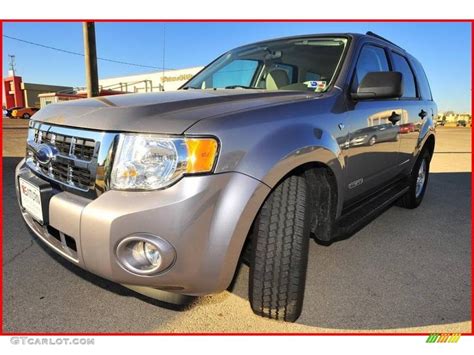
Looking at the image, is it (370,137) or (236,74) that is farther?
(236,74)

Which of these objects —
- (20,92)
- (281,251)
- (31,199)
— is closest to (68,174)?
(31,199)

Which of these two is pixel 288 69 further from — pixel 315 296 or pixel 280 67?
pixel 315 296

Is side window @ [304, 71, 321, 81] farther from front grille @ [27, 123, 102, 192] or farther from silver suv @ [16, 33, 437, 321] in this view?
front grille @ [27, 123, 102, 192]

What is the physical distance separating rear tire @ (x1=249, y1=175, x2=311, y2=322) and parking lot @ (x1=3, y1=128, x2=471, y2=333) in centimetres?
18

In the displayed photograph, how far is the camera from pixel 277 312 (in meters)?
1.94

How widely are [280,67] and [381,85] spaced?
34.0 inches

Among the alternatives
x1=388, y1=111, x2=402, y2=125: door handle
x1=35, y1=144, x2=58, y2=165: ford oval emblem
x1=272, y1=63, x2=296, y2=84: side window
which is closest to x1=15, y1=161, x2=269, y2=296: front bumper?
x1=35, y1=144, x2=58, y2=165: ford oval emblem

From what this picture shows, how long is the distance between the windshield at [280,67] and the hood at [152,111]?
57 cm

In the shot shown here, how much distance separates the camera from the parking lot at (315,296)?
1979 mm

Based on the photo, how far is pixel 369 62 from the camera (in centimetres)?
291

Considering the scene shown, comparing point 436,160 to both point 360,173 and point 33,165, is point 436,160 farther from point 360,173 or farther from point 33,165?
point 33,165

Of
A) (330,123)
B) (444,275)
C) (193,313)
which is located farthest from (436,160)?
(193,313)

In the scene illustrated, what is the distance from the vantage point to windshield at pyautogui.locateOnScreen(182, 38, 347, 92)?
259 centimetres

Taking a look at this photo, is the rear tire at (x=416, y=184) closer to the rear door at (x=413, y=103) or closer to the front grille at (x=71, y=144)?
the rear door at (x=413, y=103)
